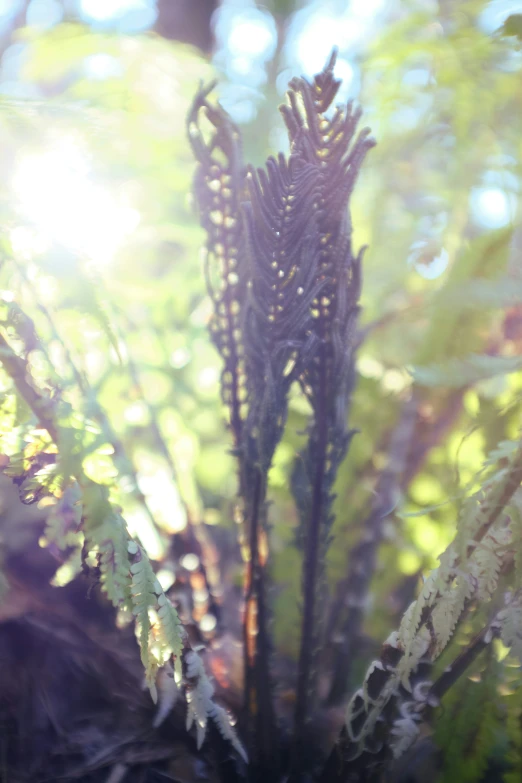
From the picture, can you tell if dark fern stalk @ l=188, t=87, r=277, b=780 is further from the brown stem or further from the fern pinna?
the brown stem

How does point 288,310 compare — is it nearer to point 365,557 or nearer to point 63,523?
point 63,523

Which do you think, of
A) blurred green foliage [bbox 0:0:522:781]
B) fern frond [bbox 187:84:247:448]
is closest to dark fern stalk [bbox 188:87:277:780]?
fern frond [bbox 187:84:247:448]

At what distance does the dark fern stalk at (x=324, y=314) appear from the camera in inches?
16.9

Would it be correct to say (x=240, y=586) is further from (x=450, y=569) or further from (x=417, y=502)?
(x=450, y=569)

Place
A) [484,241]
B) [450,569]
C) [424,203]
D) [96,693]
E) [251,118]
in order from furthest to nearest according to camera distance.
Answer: [251,118], [424,203], [484,241], [96,693], [450,569]

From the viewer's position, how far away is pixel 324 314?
18.4 inches

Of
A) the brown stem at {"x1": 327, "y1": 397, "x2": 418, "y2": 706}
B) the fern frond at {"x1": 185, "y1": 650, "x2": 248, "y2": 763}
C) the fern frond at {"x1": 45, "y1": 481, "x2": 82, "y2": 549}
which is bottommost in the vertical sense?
the fern frond at {"x1": 185, "y1": 650, "x2": 248, "y2": 763}

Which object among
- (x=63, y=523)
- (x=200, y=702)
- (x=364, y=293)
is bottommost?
(x=200, y=702)

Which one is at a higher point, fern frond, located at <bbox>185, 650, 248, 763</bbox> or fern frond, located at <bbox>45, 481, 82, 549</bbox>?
fern frond, located at <bbox>45, 481, 82, 549</bbox>

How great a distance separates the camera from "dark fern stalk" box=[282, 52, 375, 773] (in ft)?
1.41

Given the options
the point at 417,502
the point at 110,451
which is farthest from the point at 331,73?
the point at 417,502

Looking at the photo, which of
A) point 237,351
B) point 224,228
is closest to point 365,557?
point 237,351

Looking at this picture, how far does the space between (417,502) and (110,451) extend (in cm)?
53

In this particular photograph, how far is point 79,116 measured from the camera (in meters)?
0.66
